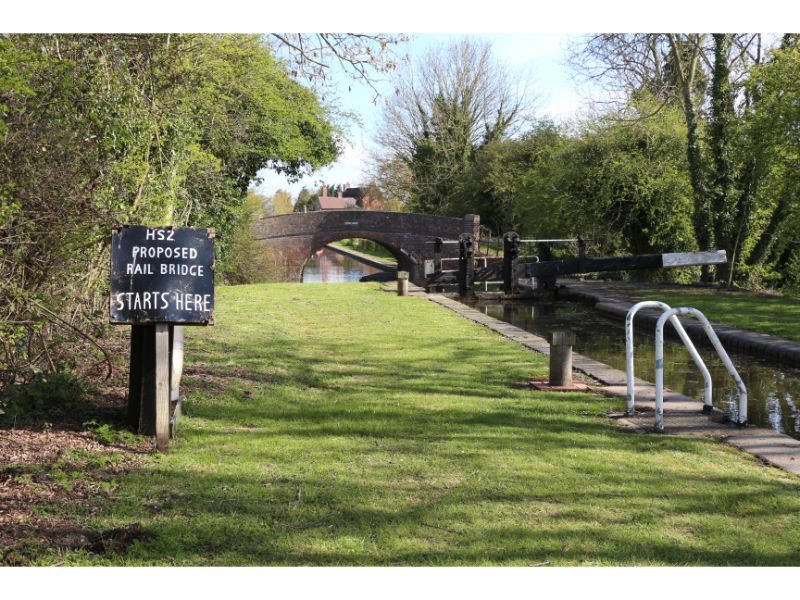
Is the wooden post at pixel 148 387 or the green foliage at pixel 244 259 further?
the green foliage at pixel 244 259

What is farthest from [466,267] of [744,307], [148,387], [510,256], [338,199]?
[338,199]

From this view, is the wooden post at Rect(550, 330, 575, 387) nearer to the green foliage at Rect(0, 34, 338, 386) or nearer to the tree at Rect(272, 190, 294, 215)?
the green foliage at Rect(0, 34, 338, 386)

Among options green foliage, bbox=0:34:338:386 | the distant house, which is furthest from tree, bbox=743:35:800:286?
the distant house

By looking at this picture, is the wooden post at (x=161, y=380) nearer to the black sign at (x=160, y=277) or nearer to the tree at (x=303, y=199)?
the black sign at (x=160, y=277)

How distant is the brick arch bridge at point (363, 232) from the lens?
3394 cm

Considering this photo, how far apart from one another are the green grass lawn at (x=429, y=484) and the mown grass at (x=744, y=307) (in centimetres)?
576

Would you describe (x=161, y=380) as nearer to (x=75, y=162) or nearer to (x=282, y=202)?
(x=75, y=162)

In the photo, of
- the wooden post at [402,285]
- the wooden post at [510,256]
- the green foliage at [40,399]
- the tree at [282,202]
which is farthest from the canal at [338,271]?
the green foliage at [40,399]

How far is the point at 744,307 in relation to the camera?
1402 cm

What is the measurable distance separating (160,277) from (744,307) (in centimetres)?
1191

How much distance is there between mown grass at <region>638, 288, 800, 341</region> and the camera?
38.0ft

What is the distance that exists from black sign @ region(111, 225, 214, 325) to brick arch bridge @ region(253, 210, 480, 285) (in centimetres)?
2807

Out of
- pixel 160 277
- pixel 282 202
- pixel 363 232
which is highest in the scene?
pixel 282 202

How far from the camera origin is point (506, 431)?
5.54 meters
